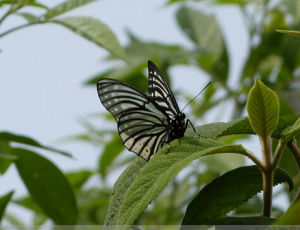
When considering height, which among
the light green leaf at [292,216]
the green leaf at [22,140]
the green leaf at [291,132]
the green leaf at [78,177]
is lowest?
the light green leaf at [292,216]

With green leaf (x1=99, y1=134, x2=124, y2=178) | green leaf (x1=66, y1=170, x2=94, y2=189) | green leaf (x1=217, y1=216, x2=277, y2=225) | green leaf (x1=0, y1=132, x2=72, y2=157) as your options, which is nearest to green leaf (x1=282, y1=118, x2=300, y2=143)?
green leaf (x1=217, y1=216, x2=277, y2=225)

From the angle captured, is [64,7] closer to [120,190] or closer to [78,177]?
[120,190]

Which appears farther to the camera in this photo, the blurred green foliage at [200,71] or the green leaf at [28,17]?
the blurred green foliage at [200,71]

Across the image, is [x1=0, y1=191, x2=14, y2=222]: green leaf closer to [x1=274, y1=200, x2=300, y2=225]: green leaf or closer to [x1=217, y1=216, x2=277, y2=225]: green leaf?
[x1=217, y1=216, x2=277, y2=225]: green leaf

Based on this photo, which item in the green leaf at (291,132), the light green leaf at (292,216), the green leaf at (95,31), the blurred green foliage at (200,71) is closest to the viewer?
the light green leaf at (292,216)

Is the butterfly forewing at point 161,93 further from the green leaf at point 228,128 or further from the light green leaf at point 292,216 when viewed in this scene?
the light green leaf at point 292,216

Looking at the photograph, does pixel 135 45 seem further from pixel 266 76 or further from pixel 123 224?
pixel 123 224

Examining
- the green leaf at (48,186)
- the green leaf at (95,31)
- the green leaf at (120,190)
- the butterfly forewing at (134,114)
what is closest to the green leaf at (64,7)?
the green leaf at (95,31)

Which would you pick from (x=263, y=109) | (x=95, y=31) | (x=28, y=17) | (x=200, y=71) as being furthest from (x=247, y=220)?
Result: (x=200, y=71)
